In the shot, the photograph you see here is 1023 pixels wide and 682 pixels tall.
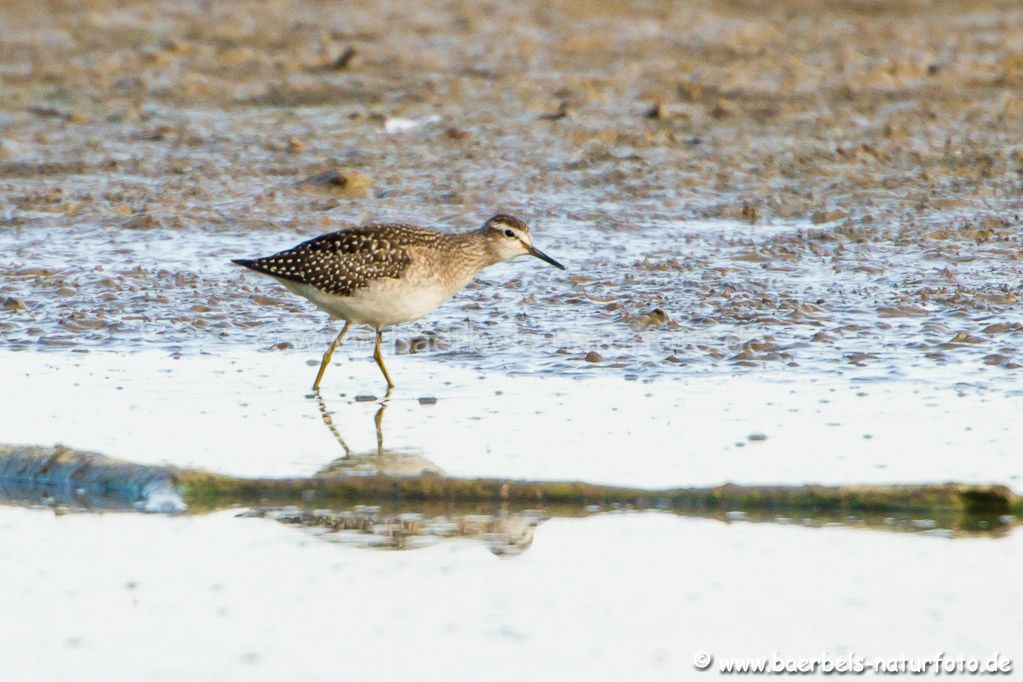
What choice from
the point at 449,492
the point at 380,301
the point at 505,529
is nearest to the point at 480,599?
the point at 505,529

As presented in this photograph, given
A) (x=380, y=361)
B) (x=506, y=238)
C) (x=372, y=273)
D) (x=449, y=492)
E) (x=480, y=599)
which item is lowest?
(x=480, y=599)

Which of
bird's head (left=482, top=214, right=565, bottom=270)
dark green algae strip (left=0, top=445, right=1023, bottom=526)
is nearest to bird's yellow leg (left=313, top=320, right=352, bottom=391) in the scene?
bird's head (left=482, top=214, right=565, bottom=270)

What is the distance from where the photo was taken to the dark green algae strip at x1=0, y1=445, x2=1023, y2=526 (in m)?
6.50

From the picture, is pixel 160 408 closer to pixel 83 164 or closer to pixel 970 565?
pixel 970 565

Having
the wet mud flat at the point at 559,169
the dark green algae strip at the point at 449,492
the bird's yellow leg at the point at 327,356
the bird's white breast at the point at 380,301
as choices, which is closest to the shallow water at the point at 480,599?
the dark green algae strip at the point at 449,492

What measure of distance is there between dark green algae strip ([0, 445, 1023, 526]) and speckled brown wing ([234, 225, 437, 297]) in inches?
85.8

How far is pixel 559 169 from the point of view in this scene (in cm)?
Answer: 1408

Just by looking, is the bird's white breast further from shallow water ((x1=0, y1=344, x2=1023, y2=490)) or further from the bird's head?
the bird's head

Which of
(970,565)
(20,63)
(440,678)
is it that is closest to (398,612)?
(440,678)

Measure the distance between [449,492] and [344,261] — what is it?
2534 millimetres

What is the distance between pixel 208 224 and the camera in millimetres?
12633

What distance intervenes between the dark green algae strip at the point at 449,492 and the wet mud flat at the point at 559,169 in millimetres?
2330

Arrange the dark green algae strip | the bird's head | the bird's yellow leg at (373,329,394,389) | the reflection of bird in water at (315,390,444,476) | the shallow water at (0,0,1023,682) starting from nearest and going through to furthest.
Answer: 1. the shallow water at (0,0,1023,682)
2. the dark green algae strip
3. the reflection of bird in water at (315,390,444,476)
4. the bird's yellow leg at (373,329,394,389)
5. the bird's head

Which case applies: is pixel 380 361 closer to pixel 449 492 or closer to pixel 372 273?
pixel 372 273
